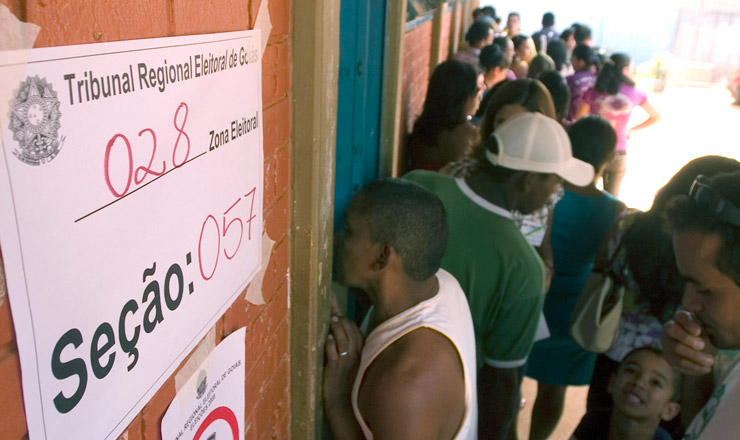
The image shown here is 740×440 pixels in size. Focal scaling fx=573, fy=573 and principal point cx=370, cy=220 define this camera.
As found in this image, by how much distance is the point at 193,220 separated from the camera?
0.84 m

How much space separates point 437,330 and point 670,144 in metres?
10.1

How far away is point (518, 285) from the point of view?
212 cm

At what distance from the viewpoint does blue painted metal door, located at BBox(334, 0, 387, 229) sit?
2.31m

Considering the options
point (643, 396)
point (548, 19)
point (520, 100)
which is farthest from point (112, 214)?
point (548, 19)

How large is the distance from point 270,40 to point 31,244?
722 mm

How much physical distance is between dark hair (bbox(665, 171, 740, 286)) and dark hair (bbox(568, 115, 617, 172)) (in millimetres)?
1563

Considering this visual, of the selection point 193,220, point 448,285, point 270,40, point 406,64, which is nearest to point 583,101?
point 406,64

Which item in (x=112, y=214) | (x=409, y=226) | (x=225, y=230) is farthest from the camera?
(x=409, y=226)

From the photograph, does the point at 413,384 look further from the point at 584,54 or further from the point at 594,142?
the point at 584,54

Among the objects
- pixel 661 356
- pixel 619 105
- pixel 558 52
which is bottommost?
pixel 661 356

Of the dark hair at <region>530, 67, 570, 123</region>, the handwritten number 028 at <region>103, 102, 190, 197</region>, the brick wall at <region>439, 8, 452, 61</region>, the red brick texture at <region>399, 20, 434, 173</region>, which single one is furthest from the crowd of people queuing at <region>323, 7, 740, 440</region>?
the brick wall at <region>439, 8, 452, 61</region>

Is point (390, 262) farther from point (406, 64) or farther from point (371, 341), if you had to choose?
point (406, 64)

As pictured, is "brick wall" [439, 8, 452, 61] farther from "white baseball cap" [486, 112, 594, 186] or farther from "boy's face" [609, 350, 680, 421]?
"boy's face" [609, 350, 680, 421]

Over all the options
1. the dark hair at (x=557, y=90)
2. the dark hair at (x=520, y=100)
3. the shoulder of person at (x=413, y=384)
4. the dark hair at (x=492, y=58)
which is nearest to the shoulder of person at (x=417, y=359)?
the shoulder of person at (x=413, y=384)
